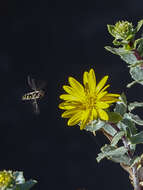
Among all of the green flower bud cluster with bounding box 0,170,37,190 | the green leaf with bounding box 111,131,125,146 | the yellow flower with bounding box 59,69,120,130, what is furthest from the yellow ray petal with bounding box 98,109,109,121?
the green flower bud cluster with bounding box 0,170,37,190

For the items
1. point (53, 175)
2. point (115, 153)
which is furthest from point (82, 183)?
point (115, 153)

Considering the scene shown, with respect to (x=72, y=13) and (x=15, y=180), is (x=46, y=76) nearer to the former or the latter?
(x=72, y=13)

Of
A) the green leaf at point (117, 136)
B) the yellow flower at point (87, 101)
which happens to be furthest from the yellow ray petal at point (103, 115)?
the green leaf at point (117, 136)

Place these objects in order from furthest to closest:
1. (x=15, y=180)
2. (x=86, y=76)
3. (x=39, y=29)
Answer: (x=39, y=29) < (x=15, y=180) < (x=86, y=76)

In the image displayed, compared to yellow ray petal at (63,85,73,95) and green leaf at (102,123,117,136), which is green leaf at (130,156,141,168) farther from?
yellow ray petal at (63,85,73,95)

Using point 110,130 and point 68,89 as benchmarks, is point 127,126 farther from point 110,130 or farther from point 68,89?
point 68,89

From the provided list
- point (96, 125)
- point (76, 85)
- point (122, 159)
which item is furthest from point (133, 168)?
point (76, 85)
